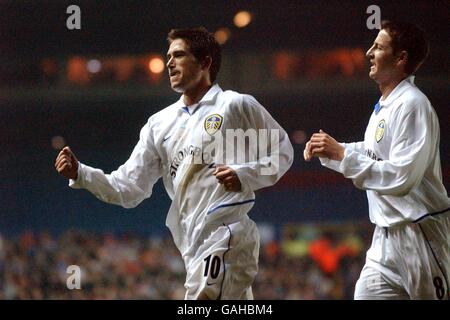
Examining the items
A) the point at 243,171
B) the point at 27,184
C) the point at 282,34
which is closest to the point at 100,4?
the point at 282,34

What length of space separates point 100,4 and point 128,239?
2667 millimetres

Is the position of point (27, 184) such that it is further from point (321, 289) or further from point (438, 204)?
point (438, 204)

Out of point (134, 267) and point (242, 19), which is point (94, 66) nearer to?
point (242, 19)

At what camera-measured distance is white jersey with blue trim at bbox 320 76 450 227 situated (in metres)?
4.34

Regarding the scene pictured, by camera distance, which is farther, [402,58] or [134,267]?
[134,267]

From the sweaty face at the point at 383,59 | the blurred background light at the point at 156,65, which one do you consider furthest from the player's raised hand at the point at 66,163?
the blurred background light at the point at 156,65

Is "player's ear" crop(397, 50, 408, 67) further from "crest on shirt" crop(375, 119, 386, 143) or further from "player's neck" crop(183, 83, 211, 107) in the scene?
"player's neck" crop(183, 83, 211, 107)

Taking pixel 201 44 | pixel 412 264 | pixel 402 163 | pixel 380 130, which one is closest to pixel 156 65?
pixel 201 44

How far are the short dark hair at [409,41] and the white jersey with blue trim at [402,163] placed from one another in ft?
0.49

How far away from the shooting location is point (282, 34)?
676 centimetres

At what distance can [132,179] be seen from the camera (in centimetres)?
491

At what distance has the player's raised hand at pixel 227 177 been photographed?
4.45 m

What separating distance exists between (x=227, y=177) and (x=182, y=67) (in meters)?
0.68

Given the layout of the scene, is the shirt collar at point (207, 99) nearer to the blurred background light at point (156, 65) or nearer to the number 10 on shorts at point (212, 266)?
the number 10 on shorts at point (212, 266)
